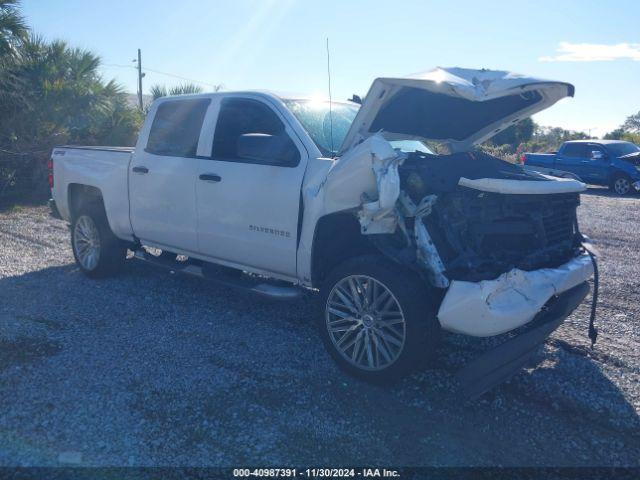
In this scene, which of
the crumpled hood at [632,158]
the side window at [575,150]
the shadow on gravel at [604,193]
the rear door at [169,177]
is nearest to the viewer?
the rear door at [169,177]

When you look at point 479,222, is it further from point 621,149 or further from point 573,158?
point 621,149

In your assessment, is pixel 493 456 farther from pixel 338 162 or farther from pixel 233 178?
pixel 233 178

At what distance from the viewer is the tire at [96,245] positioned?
22.8ft

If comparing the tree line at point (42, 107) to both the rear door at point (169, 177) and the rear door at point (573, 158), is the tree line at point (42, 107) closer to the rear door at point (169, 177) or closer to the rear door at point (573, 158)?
the rear door at point (169, 177)

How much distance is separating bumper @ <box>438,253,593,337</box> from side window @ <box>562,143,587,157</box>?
57.8ft

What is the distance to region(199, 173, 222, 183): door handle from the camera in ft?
18.0

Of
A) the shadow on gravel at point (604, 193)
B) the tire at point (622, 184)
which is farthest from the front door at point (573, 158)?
the tire at point (622, 184)

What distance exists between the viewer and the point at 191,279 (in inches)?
283

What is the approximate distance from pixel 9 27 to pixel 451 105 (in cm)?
1176

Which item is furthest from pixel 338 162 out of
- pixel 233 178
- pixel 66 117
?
pixel 66 117

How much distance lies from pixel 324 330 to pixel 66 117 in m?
11.9

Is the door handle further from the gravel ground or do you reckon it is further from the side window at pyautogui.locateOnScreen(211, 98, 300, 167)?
the gravel ground

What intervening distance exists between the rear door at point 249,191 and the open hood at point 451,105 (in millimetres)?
573

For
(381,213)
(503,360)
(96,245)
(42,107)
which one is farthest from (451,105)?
(42,107)
